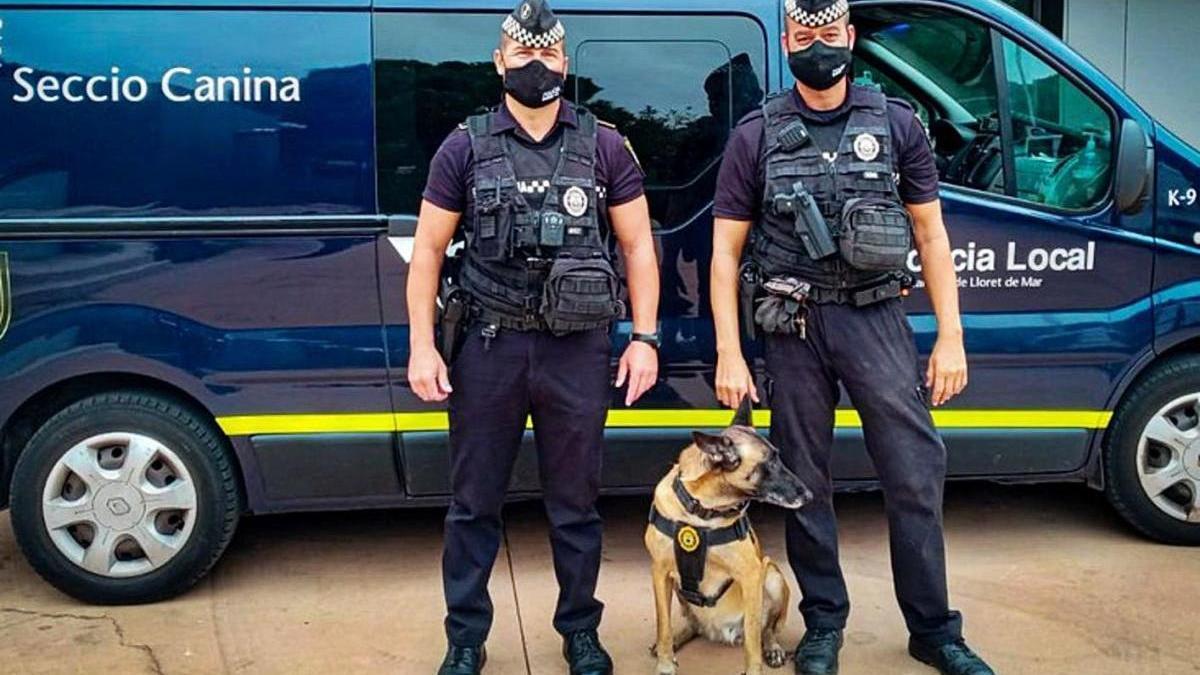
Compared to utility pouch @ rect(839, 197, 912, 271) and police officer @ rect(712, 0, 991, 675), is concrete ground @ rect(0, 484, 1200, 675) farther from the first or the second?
utility pouch @ rect(839, 197, 912, 271)

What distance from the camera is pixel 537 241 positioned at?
10.3 feet

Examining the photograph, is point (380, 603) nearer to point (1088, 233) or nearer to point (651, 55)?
point (651, 55)

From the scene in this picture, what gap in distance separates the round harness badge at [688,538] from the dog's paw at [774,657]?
499mm

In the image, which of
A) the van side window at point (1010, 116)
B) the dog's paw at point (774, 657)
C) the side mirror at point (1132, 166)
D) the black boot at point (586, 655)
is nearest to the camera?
the black boot at point (586, 655)

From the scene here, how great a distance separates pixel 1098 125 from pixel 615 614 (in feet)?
7.46

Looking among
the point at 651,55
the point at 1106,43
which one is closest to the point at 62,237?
the point at 651,55

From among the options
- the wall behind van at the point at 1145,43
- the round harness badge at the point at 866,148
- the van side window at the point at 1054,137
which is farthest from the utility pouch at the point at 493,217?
the wall behind van at the point at 1145,43

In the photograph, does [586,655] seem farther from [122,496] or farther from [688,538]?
[122,496]

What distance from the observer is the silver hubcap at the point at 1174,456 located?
422cm

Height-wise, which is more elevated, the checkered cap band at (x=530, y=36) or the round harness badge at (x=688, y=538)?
the checkered cap band at (x=530, y=36)

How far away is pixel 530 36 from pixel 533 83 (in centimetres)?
12

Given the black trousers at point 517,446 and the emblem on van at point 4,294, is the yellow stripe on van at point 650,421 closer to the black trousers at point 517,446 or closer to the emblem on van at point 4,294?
the black trousers at point 517,446

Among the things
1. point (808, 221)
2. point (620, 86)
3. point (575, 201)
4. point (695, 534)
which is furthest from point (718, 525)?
point (620, 86)

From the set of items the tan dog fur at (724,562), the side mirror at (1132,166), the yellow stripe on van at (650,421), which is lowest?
the tan dog fur at (724,562)
